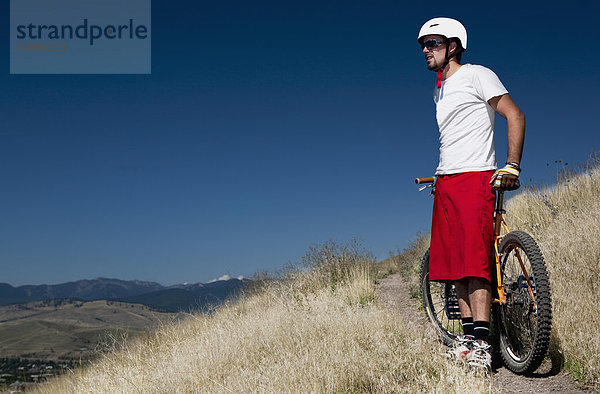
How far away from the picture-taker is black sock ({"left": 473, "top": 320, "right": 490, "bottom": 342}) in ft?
9.82

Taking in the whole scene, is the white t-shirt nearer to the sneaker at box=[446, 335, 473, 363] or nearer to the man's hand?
the man's hand

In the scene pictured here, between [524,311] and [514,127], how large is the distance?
4.31 feet

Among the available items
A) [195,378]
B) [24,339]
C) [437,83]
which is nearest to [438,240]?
[437,83]

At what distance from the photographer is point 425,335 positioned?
3.59 metres

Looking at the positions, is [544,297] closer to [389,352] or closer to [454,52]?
[389,352]

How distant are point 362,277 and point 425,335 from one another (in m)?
3.84

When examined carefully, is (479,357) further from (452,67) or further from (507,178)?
(452,67)

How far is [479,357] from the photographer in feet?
9.41

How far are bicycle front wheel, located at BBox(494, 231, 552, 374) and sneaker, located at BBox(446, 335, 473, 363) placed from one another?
15.3 inches

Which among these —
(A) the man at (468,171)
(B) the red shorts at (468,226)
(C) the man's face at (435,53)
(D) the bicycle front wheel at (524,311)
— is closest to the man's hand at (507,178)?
(A) the man at (468,171)

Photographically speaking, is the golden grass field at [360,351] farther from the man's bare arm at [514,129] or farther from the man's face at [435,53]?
the man's face at [435,53]

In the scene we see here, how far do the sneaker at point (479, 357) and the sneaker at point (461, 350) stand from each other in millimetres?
45

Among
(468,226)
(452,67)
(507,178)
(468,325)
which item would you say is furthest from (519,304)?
(452,67)

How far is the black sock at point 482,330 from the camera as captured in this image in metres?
2.99
